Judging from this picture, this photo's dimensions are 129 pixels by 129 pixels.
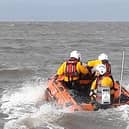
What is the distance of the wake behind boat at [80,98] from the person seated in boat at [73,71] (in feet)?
0.68

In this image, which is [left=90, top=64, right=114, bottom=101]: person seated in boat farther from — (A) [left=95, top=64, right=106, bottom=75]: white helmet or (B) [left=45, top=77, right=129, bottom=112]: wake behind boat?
(B) [left=45, top=77, right=129, bottom=112]: wake behind boat

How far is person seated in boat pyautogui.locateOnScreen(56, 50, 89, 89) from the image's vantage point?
52.3ft

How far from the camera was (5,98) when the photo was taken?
739 inches

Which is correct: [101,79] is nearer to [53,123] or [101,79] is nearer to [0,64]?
[53,123]

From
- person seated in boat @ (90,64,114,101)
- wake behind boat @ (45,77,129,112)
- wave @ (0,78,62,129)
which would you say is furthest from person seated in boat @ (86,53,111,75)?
wave @ (0,78,62,129)

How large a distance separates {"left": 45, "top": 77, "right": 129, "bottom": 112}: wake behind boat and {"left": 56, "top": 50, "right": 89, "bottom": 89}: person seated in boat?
208mm

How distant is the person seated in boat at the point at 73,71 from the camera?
15953mm

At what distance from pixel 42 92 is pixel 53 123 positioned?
4.33 m

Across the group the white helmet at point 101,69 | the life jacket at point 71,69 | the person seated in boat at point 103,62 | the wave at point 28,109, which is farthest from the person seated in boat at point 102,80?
the life jacket at point 71,69

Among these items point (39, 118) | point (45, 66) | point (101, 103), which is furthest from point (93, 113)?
point (45, 66)

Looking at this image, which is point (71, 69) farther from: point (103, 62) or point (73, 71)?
point (103, 62)

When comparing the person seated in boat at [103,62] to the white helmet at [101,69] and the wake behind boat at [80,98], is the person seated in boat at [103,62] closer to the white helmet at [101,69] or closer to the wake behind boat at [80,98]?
the white helmet at [101,69]

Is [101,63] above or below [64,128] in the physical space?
above

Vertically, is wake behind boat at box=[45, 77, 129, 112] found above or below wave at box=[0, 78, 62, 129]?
above
